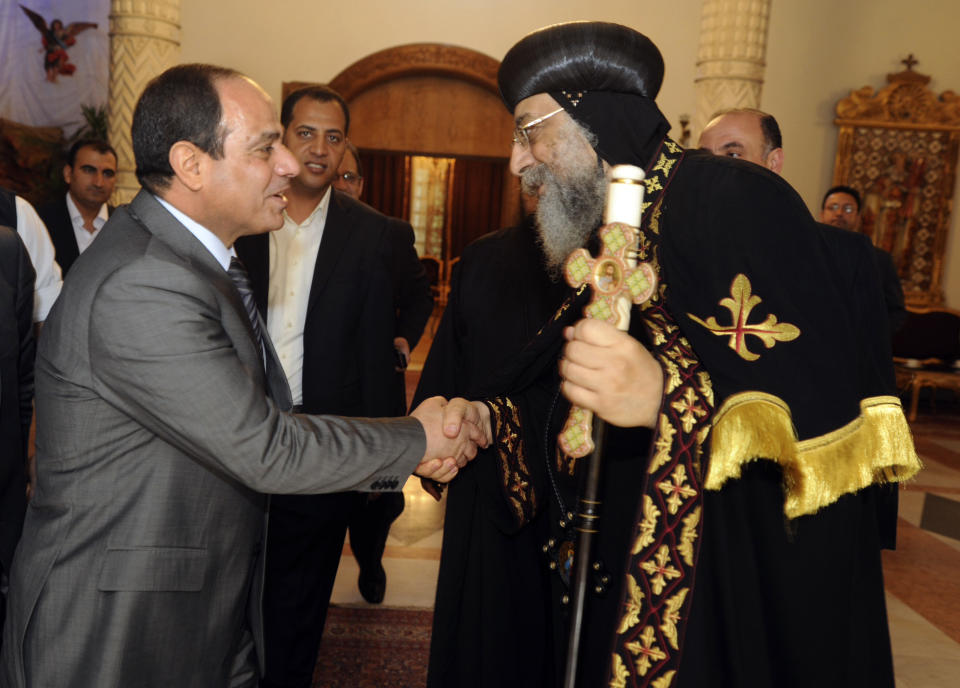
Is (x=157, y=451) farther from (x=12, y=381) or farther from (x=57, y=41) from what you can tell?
(x=57, y=41)

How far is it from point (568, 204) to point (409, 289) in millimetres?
2103

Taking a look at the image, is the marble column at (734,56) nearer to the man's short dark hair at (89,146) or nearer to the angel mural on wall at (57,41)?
the man's short dark hair at (89,146)

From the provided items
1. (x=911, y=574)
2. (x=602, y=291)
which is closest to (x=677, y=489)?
(x=602, y=291)

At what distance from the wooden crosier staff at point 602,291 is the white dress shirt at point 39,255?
271 cm

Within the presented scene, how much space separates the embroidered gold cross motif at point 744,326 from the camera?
155 centimetres

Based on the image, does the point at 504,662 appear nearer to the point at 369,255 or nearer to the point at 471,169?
the point at 369,255

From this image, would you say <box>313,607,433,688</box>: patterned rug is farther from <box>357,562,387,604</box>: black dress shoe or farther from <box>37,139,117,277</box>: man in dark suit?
<box>37,139,117,277</box>: man in dark suit

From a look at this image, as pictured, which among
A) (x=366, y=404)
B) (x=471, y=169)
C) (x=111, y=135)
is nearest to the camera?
(x=366, y=404)

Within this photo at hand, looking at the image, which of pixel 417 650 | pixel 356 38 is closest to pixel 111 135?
pixel 356 38

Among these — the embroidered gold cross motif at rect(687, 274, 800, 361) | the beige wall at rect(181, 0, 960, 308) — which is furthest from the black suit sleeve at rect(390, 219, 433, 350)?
the beige wall at rect(181, 0, 960, 308)

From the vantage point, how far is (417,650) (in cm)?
356

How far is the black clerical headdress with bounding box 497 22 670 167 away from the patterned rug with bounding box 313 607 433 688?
228cm

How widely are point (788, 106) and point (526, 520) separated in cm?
896

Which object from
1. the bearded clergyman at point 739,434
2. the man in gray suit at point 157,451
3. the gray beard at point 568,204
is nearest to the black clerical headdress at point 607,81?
the bearded clergyman at point 739,434
